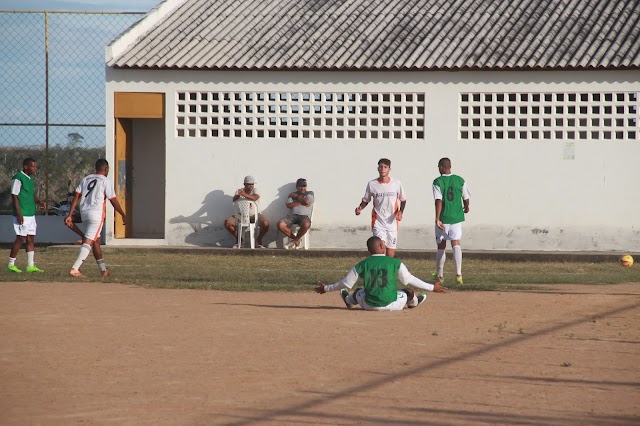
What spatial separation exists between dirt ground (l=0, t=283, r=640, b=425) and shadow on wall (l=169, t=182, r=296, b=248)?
10.1 meters

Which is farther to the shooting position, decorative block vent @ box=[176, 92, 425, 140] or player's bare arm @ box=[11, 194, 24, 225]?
decorative block vent @ box=[176, 92, 425, 140]

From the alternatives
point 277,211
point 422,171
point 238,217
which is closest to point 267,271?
point 238,217

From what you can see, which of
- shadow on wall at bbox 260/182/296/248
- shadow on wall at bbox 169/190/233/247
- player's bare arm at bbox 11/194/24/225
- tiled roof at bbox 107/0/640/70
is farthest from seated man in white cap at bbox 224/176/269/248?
player's bare arm at bbox 11/194/24/225

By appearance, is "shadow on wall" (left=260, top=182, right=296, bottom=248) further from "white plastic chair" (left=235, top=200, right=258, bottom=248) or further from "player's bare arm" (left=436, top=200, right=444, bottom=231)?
"player's bare arm" (left=436, top=200, right=444, bottom=231)

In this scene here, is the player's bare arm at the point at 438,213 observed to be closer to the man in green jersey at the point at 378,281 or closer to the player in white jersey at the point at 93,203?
the man in green jersey at the point at 378,281

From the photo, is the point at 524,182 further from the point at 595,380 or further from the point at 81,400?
the point at 81,400

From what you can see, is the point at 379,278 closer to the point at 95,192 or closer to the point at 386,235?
the point at 386,235

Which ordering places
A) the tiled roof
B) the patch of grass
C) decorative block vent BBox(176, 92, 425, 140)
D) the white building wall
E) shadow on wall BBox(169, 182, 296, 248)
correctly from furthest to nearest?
shadow on wall BBox(169, 182, 296, 248) → decorative block vent BBox(176, 92, 425, 140) → the tiled roof → the white building wall → the patch of grass

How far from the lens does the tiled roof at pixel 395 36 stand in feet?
78.8

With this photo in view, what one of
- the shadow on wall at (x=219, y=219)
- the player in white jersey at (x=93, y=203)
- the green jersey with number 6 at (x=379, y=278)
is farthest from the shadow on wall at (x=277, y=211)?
the green jersey with number 6 at (x=379, y=278)

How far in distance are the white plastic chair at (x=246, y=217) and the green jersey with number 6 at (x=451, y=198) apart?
8.16 m

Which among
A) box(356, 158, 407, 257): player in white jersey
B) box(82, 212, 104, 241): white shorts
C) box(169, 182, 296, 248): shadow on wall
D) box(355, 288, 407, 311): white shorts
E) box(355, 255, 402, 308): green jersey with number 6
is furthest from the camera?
box(169, 182, 296, 248): shadow on wall

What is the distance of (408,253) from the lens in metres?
23.0

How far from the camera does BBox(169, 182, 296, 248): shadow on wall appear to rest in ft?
80.8
